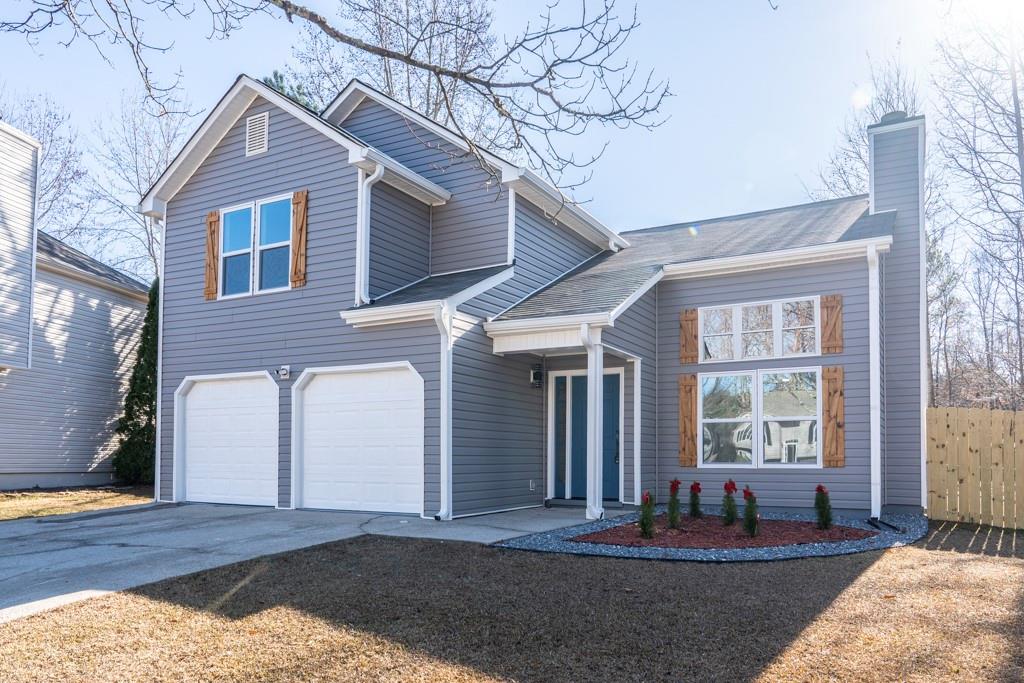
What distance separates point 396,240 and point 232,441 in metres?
3.98

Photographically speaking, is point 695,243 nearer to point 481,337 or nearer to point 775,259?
point 775,259

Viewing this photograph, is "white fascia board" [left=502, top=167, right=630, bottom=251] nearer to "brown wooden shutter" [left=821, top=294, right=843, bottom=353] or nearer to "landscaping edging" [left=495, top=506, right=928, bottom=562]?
"brown wooden shutter" [left=821, top=294, right=843, bottom=353]

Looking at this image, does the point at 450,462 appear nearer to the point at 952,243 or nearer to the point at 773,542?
the point at 773,542

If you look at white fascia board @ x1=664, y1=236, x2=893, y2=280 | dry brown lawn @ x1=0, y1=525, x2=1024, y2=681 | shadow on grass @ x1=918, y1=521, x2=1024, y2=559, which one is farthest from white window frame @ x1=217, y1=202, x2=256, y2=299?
shadow on grass @ x1=918, y1=521, x2=1024, y2=559

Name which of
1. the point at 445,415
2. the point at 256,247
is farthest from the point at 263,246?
the point at 445,415

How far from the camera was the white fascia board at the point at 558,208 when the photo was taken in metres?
11.4

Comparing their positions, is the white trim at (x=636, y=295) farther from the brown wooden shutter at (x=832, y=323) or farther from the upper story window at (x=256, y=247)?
the upper story window at (x=256, y=247)

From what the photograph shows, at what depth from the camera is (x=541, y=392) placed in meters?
12.3

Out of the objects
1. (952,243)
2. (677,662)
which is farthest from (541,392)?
(952,243)

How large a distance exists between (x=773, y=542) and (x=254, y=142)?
9.38m

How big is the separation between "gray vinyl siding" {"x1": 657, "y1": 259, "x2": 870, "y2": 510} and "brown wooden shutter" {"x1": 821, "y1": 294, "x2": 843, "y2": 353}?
7 centimetres

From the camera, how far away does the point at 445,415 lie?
10008 mm

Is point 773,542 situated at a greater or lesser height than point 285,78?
lesser

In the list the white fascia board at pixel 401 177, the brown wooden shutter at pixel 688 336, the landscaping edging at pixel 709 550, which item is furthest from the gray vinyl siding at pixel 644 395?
the white fascia board at pixel 401 177
